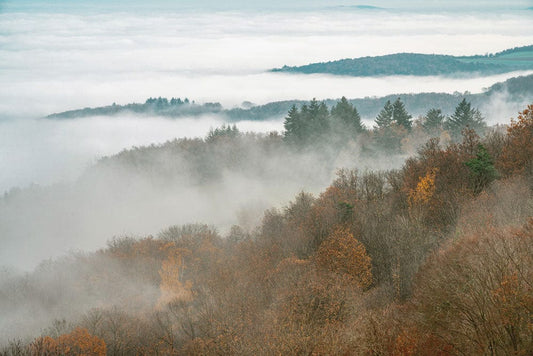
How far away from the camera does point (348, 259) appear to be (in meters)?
46.0

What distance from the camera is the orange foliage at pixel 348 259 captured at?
44781mm

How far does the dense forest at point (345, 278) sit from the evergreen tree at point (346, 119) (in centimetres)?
2468

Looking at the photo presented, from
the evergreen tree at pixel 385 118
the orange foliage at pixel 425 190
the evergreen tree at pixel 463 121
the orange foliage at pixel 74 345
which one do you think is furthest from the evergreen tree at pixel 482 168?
the evergreen tree at pixel 385 118

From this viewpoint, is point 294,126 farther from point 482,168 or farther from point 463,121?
point 482,168

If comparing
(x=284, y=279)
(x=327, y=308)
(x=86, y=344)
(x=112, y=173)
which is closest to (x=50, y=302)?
(x=86, y=344)

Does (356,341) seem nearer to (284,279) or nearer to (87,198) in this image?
(284,279)

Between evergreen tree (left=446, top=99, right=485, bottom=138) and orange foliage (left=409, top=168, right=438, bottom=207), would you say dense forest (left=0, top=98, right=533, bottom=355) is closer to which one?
orange foliage (left=409, top=168, right=438, bottom=207)

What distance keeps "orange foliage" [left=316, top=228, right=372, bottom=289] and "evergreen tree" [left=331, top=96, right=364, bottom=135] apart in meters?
73.3

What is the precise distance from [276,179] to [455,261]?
108019 mm

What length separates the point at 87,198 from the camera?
603ft

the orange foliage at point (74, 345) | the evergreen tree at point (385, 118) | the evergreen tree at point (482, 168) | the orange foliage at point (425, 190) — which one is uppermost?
the evergreen tree at point (385, 118)

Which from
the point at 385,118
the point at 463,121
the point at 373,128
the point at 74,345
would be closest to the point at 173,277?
the point at 74,345

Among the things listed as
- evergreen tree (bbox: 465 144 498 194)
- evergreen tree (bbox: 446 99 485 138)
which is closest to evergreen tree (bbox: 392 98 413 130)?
evergreen tree (bbox: 446 99 485 138)

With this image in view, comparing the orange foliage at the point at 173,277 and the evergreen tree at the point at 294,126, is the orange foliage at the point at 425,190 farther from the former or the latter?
the evergreen tree at the point at 294,126
